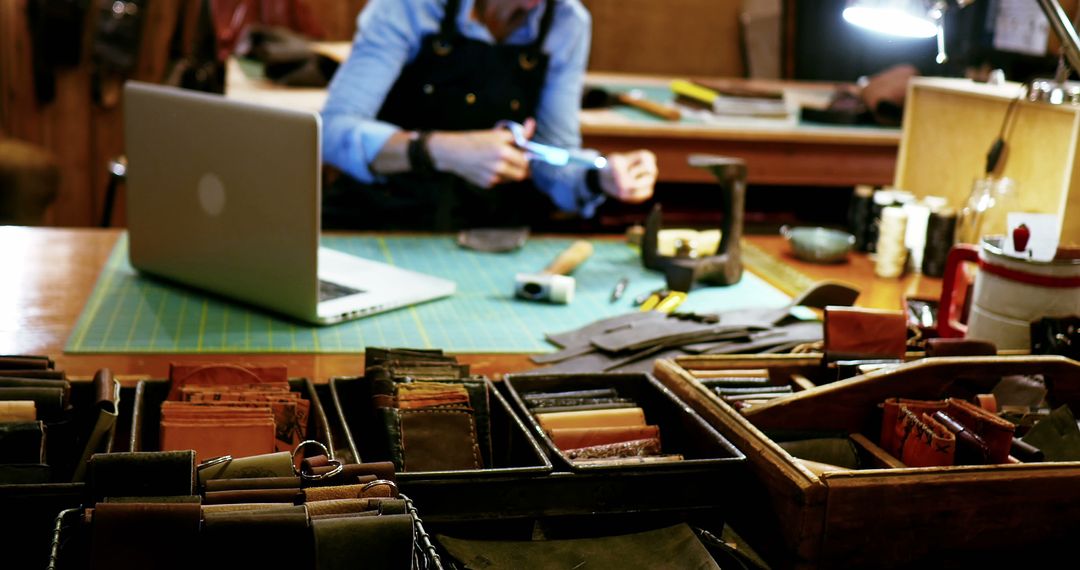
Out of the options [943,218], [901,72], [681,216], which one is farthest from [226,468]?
[901,72]

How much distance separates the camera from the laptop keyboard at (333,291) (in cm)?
196

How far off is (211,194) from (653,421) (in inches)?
36.7

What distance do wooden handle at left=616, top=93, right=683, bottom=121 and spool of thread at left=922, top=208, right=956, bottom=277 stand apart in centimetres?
153

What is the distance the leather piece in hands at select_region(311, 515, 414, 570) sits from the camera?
3.04 feet

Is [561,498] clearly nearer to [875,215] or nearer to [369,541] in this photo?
[369,541]

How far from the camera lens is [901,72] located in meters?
4.07

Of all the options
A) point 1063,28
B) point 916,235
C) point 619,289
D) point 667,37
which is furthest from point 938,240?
point 667,37

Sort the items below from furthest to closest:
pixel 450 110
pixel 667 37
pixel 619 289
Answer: pixel 667 37
pixel 450 110
pixel 619 289

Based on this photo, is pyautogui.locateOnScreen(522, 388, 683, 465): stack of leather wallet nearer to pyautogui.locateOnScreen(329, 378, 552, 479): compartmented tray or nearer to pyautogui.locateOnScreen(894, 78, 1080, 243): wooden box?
pyautogui.locateOnScreen(329, 378, 552, 479): compartmented tray

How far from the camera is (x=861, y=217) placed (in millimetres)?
2553

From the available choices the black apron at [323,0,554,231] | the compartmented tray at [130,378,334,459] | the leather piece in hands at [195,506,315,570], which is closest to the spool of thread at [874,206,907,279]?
the black apron at [323,0,554,231]

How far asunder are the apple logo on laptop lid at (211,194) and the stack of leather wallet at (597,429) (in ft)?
2.58

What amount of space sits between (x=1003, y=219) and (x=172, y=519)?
1.84 m

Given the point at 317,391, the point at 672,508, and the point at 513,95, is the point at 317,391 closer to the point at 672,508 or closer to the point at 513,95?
the point at 672,508
